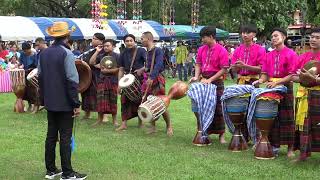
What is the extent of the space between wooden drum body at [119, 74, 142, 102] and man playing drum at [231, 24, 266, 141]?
2002 millimetres

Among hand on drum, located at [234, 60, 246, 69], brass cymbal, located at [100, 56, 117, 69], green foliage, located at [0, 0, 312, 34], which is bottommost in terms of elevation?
brass cymbal, located at [100, 56, 117, 69]

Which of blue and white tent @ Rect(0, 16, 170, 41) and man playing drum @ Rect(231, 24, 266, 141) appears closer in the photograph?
man playing drum @ Rect(231, 24, 266, 141)

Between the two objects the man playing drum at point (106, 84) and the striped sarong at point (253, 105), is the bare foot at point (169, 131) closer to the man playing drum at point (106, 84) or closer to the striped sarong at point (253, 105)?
the man playing drum at point (106, 84)

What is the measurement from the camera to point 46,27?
2352 centimetres

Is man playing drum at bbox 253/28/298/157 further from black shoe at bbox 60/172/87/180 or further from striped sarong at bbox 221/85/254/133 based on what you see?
black shoe at bbox 60/172/87/180

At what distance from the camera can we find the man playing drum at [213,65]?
7590 mm

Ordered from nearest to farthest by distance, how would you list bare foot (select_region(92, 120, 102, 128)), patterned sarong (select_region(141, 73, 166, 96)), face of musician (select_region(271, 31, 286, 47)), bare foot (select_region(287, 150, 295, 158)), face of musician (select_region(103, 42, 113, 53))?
face of musician (select_region(271, 31, 286, 47)) < bare foot (select_region(287, 150, 295, 158)) < patterned sarong (select_region(141, 73, 166, 96)) < face of musician (select_region(103, 42, 113, 53)) < bare foot (select_region(92, 120, 102, 128))

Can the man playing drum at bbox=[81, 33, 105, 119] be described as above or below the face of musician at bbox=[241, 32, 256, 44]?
below

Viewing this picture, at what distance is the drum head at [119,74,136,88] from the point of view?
28.6ft

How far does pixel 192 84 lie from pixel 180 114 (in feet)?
11.9

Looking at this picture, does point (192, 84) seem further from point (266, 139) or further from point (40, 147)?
point (40, 147)

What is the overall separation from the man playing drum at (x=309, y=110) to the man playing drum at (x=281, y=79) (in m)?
0.23

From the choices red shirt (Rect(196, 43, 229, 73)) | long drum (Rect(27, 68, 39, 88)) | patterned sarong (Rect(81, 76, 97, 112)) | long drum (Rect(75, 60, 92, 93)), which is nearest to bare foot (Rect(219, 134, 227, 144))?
red shirt (Rect(196, 43, 229, 73))

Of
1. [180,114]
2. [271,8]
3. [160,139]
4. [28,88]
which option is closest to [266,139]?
[160,139]
